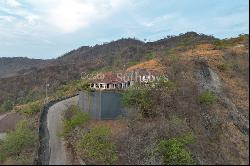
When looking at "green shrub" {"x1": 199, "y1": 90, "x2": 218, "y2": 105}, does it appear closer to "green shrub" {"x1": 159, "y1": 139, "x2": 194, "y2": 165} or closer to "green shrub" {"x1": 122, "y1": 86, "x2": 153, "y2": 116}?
"green shrub" {"x1": 122, "y1": 86, "x2": 153, "y2": 116}

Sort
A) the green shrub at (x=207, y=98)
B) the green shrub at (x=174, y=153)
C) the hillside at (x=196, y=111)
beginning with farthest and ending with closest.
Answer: the green shrub at (x=207, y=98)
the hillside at (x=196, y=111)
the green shrub at (x=174, y=153)

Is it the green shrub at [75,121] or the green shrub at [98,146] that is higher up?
the green shrub at [75,121]

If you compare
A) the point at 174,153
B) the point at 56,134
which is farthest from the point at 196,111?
the point at 56,134

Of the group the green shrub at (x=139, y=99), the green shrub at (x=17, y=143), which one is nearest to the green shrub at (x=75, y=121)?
the green shrub at (x=17, y=143)

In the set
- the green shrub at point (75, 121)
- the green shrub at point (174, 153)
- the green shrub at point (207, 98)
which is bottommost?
the green shrub at point (174, 153)

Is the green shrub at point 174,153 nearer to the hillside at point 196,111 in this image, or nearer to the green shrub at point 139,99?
the hillside at point 196,111

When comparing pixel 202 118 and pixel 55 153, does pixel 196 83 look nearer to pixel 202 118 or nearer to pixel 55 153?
pixel 202 118
